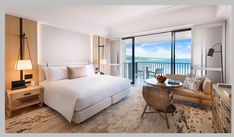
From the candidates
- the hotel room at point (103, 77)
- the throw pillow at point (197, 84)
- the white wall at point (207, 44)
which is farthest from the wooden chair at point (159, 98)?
the white wall at point (207, 44)

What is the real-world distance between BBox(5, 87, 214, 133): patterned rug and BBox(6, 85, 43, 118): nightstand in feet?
0.68

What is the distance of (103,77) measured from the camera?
11.9ft

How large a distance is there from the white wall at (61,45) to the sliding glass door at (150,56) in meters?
1.94

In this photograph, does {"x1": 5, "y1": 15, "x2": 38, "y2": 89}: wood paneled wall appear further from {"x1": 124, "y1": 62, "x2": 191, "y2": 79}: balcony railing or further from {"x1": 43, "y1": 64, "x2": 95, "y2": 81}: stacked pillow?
{"x1": 124, "y1": 62, "x2": 191, "y2": 79}: balcony railing

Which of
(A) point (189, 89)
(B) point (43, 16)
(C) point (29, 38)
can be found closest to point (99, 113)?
(A) point (189, 89)

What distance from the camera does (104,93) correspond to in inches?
102

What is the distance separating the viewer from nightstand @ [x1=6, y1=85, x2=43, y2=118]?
2.39 metres

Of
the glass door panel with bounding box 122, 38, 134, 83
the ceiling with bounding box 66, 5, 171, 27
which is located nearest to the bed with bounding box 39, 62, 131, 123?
the ceiling with bounding box 66, 5, 171, 27

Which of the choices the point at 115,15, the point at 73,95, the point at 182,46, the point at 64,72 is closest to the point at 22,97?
the point at 64,72

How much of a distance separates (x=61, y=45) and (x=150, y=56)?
14.9 ft

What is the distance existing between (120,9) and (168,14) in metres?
1.63

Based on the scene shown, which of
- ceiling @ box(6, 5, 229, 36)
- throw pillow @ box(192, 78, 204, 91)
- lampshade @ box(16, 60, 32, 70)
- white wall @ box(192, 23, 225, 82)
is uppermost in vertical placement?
ceiling @ box(6, 5, 229, 36)

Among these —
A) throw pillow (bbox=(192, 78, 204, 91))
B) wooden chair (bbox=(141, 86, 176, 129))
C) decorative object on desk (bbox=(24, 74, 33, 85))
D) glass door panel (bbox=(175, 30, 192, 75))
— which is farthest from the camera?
glass door panel (bbox=(175, 30, 192, 75))

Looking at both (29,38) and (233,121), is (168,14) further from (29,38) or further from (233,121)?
(29,38)
